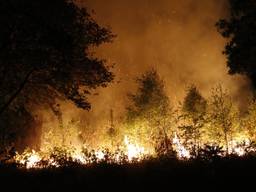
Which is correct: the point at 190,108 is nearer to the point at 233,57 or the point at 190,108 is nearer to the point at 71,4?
the point at 233,57

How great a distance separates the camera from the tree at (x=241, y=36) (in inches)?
739

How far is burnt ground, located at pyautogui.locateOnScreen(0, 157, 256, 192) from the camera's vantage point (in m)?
11.3

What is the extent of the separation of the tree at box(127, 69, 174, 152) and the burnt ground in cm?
3432

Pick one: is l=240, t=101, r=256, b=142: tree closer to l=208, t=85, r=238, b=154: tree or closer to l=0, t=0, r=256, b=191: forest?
l=208, t=85, r=238, b=154: tree

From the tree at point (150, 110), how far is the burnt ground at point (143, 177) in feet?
113

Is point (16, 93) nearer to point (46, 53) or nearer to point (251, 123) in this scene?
point (46, 53)

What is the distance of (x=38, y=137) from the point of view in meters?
48.1

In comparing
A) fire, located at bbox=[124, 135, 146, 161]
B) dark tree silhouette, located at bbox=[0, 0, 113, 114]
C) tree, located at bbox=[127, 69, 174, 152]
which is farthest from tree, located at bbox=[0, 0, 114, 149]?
tree, located at bbox=[127, 69, 174, 152]

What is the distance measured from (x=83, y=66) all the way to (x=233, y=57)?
7.52 meters

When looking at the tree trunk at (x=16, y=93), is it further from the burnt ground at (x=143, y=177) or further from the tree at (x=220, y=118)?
the tree at (x=220, y=118)

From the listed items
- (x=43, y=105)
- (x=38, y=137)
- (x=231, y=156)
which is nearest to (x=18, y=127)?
(x=43, y=105)

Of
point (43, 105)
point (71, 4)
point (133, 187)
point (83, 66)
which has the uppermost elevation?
point (71, 4)

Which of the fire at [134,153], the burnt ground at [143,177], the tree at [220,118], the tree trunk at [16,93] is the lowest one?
the burnt ground at [143,177]

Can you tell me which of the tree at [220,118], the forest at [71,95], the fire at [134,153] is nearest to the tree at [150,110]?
the tree at [220,118]
